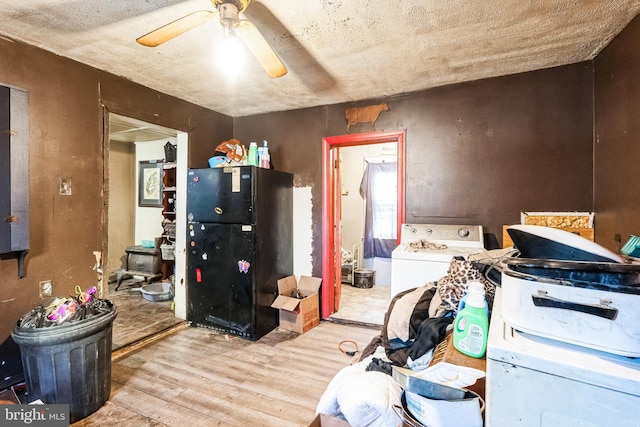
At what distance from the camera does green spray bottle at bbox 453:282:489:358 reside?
97 centimetres

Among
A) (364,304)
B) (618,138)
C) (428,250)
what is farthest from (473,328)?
(364,304)

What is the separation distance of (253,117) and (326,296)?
7.46 ft

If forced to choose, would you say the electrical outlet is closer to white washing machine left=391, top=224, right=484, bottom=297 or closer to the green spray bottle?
white washing machine left=391, top=224, right=484, bottom=297

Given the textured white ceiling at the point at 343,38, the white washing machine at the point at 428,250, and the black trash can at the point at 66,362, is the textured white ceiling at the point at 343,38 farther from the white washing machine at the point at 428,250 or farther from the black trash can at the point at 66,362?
the black trash can at the point at 66,362

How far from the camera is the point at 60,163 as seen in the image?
2.21 m

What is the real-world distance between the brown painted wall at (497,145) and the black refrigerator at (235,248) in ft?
3.88

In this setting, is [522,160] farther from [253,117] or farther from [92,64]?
[92,64]

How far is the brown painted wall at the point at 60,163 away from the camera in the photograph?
2004 mm

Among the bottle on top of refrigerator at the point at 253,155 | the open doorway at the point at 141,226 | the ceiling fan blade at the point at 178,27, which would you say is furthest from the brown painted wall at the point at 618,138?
the open doorway at the point at 141,226

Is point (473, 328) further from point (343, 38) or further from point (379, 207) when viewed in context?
point (379, 207)

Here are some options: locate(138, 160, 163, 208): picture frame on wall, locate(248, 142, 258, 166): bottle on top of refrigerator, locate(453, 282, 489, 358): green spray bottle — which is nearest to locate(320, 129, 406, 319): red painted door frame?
locate(248, 142, 258, 166): bottle on top of refrigerator

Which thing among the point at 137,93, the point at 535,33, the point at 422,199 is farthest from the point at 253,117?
the point at 535,33

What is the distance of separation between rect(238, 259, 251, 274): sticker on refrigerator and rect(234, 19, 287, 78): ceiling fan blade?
1708 millimetres

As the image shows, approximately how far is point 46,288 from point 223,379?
141cm
